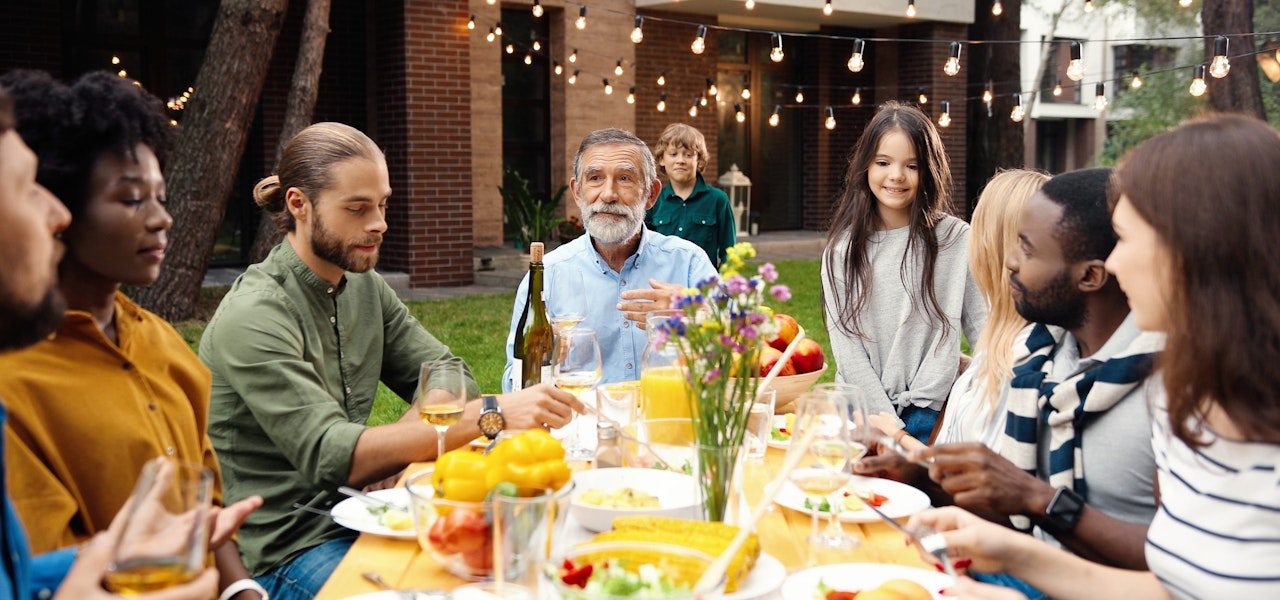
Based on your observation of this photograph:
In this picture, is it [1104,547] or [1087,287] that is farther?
[1087,287]

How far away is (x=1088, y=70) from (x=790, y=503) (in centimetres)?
2995

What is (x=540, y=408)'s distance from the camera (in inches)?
97.7

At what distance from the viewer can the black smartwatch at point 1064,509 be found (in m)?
2.04

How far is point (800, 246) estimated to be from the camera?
16.0 meters

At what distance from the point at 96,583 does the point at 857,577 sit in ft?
3.77

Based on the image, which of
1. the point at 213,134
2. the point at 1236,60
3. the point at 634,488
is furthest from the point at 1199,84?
the point at 634,488

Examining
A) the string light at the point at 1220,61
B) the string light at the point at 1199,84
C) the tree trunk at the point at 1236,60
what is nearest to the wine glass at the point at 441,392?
the string light at the point at 1220,61

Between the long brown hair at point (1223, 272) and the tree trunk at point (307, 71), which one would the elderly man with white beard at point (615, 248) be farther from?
the tree trunk at point (307, 71)

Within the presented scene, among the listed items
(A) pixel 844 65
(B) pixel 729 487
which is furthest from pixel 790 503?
(A) pixel 844 65

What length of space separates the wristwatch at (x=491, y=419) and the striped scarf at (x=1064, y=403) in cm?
114

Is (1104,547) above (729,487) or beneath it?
beneath

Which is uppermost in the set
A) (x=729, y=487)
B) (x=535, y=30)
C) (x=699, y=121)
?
(x=535, y=30)

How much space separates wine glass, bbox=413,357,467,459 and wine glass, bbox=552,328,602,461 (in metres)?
0.38

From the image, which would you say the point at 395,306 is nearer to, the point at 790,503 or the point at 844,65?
the point at 790,503
